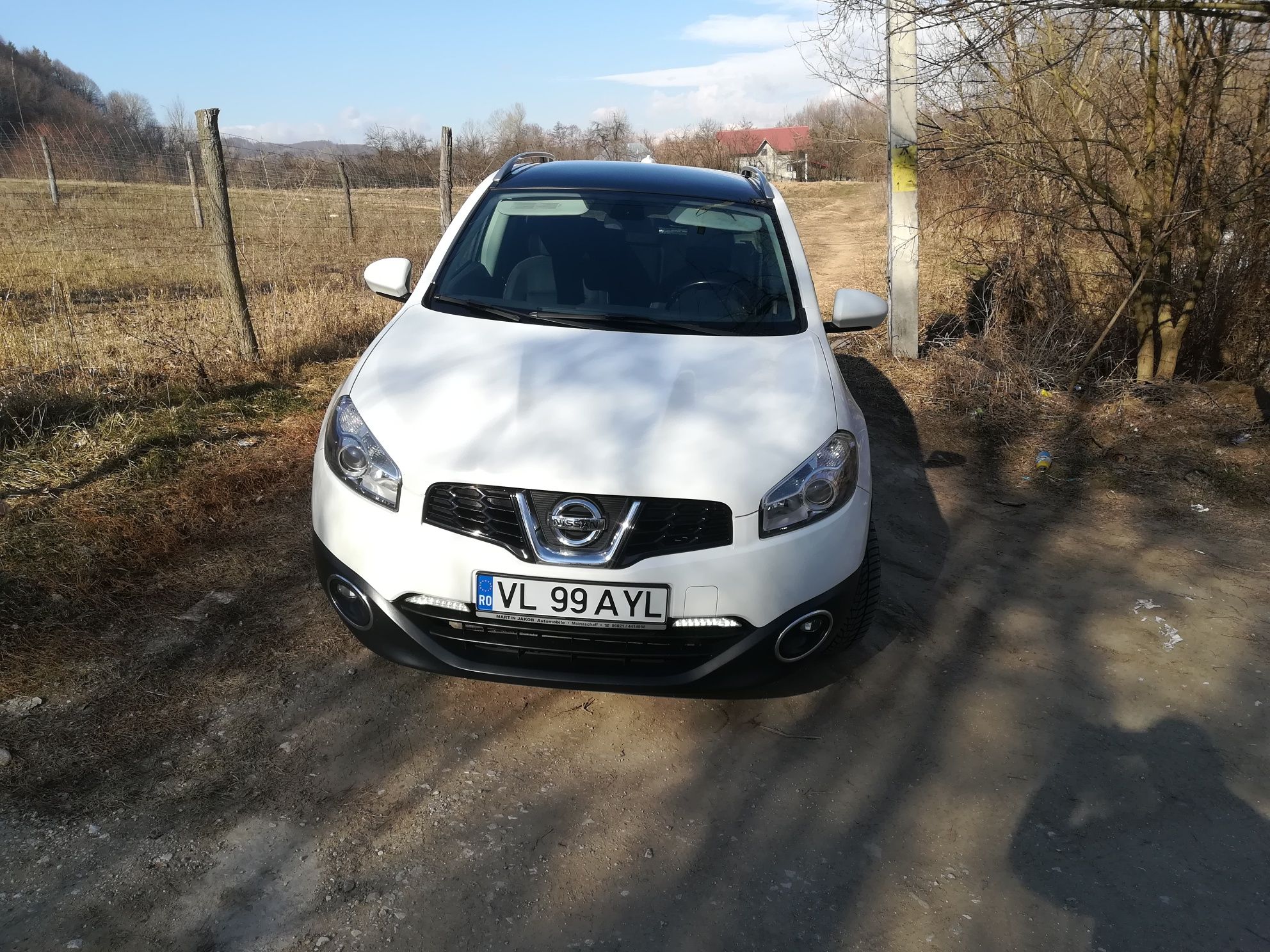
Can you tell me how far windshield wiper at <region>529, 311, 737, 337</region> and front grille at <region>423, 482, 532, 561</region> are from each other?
1.08 m

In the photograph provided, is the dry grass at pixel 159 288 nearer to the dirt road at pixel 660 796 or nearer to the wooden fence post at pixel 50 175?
the wooden fence post at pixel 50 175

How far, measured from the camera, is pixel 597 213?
13.8 ft

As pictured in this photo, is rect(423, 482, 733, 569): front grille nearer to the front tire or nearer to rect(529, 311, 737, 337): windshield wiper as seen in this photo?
the front tire

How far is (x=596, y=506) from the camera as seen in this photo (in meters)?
2.63

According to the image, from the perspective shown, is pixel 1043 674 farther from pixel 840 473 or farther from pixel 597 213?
pixel 597 213

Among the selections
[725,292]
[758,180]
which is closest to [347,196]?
[758,180]

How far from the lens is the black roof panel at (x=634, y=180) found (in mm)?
4352

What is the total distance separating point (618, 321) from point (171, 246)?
14.4m

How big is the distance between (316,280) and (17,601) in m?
8.40

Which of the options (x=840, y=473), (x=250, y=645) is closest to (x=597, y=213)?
(x=840, y=473)

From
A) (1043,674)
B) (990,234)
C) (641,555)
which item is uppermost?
(990,234)

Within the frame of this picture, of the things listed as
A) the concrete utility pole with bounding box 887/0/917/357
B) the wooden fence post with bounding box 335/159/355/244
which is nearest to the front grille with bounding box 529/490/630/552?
the concrete utility pole with bounding box 887/0/917/357

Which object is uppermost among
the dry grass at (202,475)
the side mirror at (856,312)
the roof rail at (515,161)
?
the roof rail at (515,161)

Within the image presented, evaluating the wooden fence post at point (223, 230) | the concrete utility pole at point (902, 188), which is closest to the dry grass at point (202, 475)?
the wooden fence post at point (223, 230)
